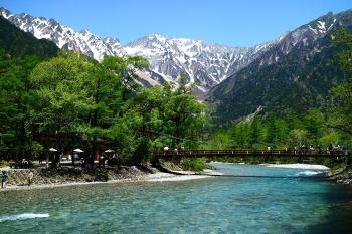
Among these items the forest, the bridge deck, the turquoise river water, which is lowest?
the turquoise river water

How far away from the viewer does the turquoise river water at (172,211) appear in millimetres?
24953

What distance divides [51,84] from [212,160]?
9555cm

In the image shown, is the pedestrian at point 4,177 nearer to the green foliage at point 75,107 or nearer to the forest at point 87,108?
the green foliage at point 75,107

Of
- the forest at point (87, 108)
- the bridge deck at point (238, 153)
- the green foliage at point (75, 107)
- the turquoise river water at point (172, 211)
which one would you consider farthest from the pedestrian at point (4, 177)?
the bridge deck at point (238, 153)

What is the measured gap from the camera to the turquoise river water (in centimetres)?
2495

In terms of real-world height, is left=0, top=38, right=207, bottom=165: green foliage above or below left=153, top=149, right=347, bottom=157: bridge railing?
above

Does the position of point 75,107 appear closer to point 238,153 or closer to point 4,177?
point 4,177

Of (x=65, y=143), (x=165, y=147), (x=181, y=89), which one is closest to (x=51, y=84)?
(x=65, y=143)

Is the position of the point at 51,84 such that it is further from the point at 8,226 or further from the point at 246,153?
the point at 8,226

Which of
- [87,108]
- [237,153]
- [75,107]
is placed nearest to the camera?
[75,107]

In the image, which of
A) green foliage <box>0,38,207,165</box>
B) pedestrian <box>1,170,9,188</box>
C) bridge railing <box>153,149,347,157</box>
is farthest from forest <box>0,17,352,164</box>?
pedestrian <box>1,170,9,188</box>

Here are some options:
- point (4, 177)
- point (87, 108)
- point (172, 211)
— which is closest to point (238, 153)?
point (87, 108)

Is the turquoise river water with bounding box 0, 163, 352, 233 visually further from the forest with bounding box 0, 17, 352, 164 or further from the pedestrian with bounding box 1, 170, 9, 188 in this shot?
the forest with bounding box 0, 17, 352, 164

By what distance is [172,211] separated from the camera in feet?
104
